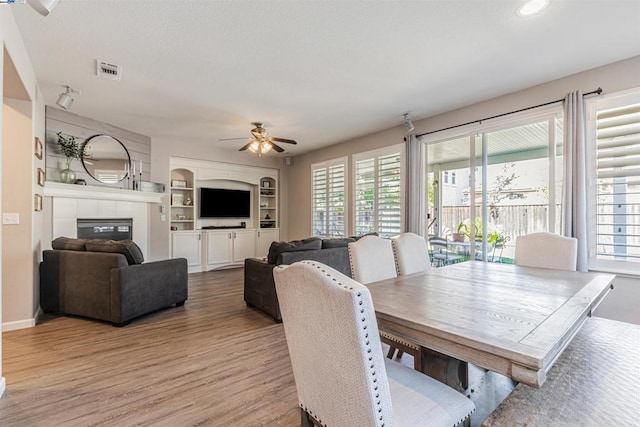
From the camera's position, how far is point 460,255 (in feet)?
14.0

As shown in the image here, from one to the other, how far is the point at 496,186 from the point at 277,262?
2.92 metres

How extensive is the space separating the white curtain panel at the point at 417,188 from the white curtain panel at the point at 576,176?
176 centimetres

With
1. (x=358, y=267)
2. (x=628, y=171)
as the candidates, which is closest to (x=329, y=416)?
(x=358, y=267)

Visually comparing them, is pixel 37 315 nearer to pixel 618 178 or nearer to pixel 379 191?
pixel 379 191

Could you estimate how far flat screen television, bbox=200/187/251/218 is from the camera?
645 cm

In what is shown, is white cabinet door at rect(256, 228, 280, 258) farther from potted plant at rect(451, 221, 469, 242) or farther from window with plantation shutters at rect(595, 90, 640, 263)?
window with plantation shutters at rect(595, 90, 640, 263)

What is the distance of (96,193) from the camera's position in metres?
4.58

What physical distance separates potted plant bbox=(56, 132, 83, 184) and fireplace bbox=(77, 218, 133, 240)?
0.61 metres

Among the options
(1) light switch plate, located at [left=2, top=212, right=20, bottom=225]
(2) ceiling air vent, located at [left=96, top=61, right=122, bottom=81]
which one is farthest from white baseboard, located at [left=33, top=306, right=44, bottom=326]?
(2) ceiling air vent, located at [left=96, top=61, right=122, bottom=81]

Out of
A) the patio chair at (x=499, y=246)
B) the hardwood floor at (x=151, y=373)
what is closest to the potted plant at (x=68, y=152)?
the hardwood floor at (x=151, y=373)

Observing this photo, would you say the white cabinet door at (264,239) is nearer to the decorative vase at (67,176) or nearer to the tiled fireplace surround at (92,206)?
the tiled fireplace surround at (92,206)

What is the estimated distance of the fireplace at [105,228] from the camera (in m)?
4.51

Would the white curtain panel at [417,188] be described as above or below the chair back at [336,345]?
above

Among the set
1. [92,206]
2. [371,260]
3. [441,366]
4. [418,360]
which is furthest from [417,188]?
[92,206]
